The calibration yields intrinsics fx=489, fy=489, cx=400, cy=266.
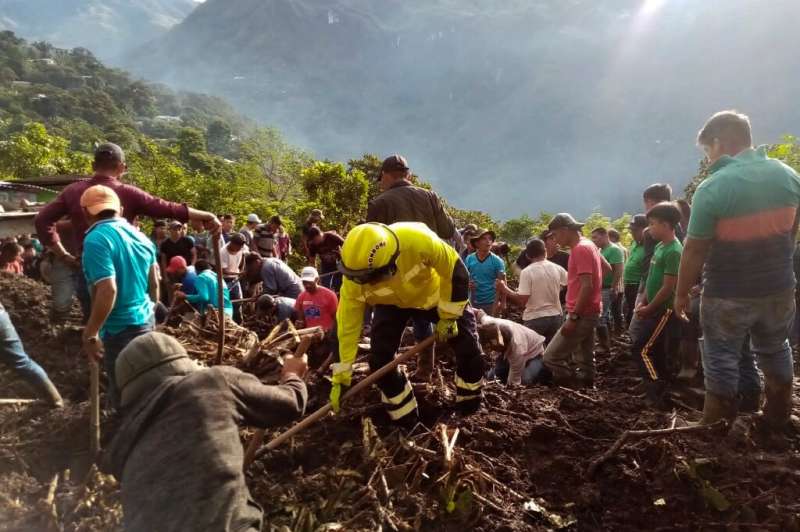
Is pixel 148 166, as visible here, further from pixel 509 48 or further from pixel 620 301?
pixel 509 48

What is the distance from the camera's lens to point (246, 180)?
2544 centimetres

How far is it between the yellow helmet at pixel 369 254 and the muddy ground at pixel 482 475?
3.64 ft

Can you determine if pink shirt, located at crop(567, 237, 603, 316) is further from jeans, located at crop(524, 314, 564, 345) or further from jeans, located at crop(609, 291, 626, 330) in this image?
jeans, located at crop(609, 291, 626, 330)

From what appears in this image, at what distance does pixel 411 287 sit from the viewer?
3.23m

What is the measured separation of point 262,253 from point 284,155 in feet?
67.3

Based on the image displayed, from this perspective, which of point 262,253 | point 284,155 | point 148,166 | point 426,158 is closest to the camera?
point 262,253

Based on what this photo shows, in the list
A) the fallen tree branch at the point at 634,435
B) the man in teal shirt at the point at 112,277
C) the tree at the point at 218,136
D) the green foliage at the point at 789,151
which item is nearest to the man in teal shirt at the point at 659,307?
the fallen tree branch at the point at 634,435

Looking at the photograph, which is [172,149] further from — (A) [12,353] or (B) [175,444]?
(B) [175,444]

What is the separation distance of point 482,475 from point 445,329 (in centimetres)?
94

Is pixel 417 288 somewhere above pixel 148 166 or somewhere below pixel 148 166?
below

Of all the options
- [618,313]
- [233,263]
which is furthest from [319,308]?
[618,313]

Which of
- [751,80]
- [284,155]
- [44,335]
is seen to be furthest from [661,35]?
[44,335]

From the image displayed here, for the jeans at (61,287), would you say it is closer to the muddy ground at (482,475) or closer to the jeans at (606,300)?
the muddy ground at (482,475)

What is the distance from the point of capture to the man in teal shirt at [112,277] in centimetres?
302
